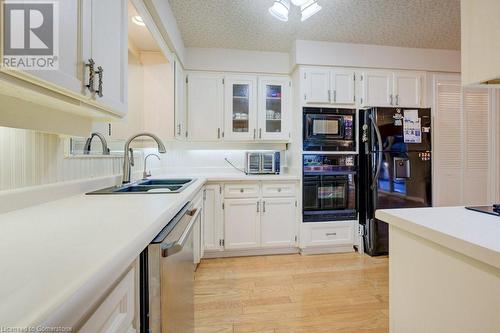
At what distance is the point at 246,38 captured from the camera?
8.68ft

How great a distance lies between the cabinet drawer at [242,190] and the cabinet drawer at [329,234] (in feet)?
2.30

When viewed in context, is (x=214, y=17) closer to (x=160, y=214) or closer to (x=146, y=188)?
(x=146, y=188)

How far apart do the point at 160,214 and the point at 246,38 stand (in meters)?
2.41

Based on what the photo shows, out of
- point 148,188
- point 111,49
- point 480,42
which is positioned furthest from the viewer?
point 148,188

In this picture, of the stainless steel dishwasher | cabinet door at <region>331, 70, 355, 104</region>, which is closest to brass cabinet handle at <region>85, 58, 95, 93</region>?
the stainless steel dishwasher

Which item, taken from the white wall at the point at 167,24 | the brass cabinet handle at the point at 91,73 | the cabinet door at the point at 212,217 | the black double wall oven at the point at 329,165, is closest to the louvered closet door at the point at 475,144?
the black double wall oven at the point at 329,165

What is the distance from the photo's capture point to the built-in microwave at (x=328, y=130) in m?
2.70

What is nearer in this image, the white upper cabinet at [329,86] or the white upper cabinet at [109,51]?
the white upper cabinet at [109,51]

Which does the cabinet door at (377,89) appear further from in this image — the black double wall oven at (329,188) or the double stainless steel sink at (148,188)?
the double stainless steel sink at (148,188)

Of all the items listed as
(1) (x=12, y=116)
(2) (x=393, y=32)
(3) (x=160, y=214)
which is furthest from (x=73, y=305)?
(2) (x=393, y=32)

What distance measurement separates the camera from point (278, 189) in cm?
270

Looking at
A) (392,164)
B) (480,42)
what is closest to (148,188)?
(480,42)

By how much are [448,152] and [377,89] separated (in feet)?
3.80

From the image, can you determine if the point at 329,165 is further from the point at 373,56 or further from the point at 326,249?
the point at 373,56
